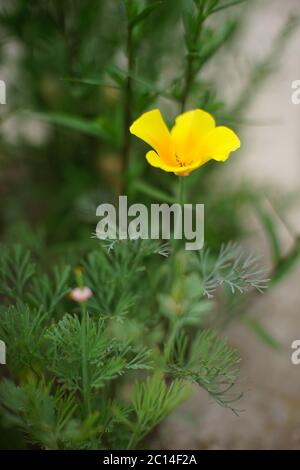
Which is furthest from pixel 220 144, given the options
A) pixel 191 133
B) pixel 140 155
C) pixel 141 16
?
pixel 140 155

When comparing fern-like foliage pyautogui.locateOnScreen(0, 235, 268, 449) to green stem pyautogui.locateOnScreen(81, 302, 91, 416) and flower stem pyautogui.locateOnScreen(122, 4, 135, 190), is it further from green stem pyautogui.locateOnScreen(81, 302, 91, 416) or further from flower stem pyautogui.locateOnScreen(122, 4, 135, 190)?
flower stem pyautogui.locateOnScreen(122, 4, 135, 190)

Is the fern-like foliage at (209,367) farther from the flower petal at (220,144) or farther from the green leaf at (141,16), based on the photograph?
the green leaf at (141,16)

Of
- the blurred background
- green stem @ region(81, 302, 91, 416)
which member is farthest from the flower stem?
green stem @ region(81, 302, 91, 416)

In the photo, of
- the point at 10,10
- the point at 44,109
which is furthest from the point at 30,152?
the point at 10,10

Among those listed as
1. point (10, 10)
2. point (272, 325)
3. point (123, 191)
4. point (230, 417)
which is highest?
point (10, 10)

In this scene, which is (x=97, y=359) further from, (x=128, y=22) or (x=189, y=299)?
(x=128, y=22)

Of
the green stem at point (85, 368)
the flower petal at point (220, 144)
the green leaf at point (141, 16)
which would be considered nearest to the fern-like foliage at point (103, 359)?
the green stem at point (85, 368)

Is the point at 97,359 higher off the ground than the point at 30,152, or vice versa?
the point at 30,152
